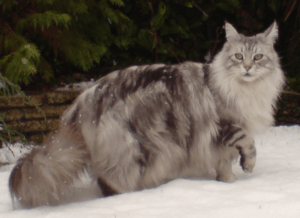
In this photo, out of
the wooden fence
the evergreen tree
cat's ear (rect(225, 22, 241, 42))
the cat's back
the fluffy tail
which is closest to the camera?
the fluffy tail

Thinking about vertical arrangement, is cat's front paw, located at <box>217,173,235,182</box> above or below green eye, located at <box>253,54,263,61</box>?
below

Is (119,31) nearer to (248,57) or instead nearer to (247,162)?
(248,57)

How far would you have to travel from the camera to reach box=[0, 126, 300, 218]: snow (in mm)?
2080

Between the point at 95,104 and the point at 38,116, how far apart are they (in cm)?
172

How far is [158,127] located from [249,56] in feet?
2.80

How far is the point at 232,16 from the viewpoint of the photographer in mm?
5320

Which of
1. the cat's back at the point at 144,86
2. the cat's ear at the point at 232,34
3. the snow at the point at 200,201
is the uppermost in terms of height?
the cat's ear at the point at 232,34

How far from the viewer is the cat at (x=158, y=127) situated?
2.33 m

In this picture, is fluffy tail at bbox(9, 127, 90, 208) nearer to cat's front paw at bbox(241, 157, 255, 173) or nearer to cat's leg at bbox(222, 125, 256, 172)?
cat's leg at bbox(222, 125, 256, 172)

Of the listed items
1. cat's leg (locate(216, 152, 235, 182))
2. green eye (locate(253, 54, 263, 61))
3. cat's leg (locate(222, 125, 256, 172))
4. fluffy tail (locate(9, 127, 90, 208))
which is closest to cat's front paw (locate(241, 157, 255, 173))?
cat's leg (locate(222, 125, 256, 172))

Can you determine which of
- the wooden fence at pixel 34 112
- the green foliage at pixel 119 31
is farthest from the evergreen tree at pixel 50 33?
the wooden fence at pixel 34 112

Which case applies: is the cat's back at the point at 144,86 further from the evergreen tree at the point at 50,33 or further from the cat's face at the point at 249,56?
the evergreen tree at the point at 50,33

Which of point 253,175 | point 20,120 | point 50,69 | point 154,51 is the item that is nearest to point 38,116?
point 20,120

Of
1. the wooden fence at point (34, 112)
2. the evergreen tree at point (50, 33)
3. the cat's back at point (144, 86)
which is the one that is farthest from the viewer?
the wooden fence at point (34, 112)
